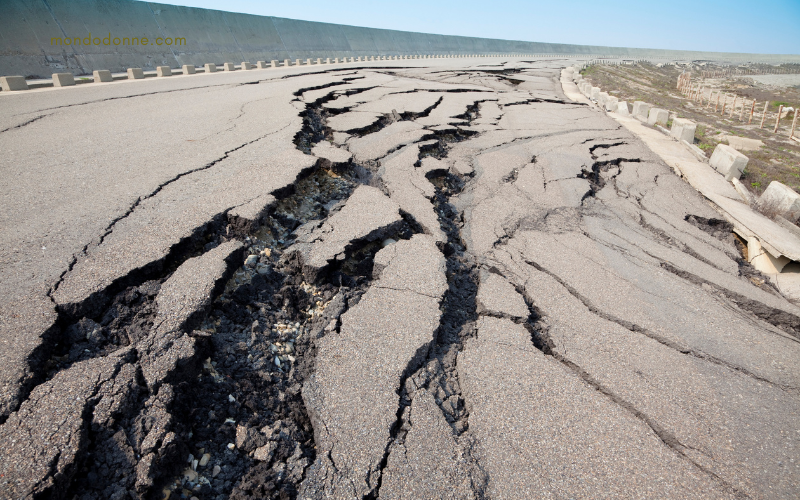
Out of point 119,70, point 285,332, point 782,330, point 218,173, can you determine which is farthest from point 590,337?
point 119,70

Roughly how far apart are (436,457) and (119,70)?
14.9m

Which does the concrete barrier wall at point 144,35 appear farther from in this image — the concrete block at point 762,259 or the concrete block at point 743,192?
the concrete block at point 743,192

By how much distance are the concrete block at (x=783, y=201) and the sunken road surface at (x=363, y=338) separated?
900mm

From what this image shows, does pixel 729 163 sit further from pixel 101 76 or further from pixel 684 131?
pixel 101 76

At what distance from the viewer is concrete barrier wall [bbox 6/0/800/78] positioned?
1020cm

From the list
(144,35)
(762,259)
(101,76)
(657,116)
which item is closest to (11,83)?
(101,76)

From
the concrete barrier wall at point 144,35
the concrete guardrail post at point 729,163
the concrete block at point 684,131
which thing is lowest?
the concrete guardrail post at point 729,163

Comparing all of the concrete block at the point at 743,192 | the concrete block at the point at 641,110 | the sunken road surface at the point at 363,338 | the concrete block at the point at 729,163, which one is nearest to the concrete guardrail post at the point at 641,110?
the concrete block at the point at 641,110

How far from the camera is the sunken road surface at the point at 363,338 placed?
4.89ft

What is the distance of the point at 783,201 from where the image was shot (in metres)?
4.25

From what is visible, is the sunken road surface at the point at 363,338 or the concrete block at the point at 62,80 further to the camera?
the concrete block at the point at 62,80

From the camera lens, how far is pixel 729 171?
17.7 ft

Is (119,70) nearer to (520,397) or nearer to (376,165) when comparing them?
(376,165)

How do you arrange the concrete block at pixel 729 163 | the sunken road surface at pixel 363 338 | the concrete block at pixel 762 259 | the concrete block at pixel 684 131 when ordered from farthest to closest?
the concrete block at pixel 684 131 → the concrete block at pixel 729 163 → the concrete block at pixel 762 259 → the sunken road surface at pixel 363 338
